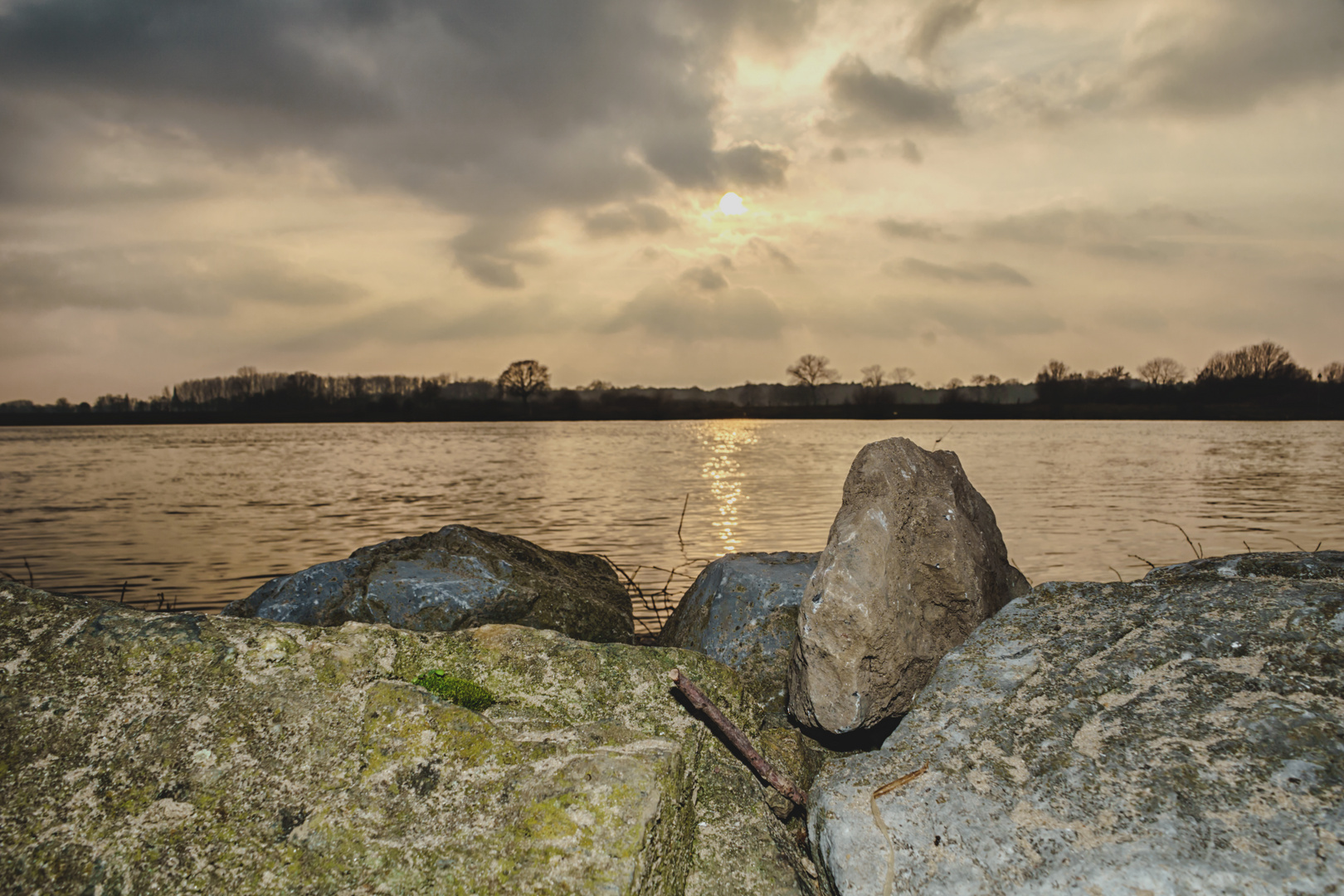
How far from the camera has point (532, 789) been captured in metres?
2.30

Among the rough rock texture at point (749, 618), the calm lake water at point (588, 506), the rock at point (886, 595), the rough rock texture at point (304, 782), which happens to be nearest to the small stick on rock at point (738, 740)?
the rough rock texture at point (304, 782)

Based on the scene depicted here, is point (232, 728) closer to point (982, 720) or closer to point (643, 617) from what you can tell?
point (982, 720)

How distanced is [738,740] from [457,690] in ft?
3.82

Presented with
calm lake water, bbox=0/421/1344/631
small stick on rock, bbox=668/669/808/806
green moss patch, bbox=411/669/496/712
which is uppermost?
green moss patch, bbox=411/669/496/712

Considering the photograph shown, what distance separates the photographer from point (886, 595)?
3439 millimetres

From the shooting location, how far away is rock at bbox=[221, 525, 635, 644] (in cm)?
518

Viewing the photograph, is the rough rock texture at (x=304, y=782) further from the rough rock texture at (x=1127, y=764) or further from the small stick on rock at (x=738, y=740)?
the rough rock texture at (x=1127, y=764)

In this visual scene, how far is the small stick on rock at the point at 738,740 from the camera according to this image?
3.13 metres

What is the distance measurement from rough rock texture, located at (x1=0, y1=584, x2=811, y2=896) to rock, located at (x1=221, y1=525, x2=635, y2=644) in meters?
2.28

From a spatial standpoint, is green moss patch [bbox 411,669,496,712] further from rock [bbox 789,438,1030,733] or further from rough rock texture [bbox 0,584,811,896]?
rock [bbox 789,438,1030,733]

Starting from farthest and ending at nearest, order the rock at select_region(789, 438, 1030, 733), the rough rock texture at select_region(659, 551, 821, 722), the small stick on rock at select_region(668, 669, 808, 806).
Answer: the rough rock texture at select_region(659, 551, 821, 722), the rock at select_region(789, 438, 1030, 733), the small stick on rock at select_region(668, 669, 808, 806)

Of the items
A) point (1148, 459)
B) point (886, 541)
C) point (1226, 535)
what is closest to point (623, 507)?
point (1226, 535)

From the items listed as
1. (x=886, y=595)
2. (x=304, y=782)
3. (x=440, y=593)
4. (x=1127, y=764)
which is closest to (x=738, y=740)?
(x=886, y=595)

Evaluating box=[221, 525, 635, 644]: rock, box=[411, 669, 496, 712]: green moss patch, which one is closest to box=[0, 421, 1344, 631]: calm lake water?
box=[221, 525, 635, 644]: rock
